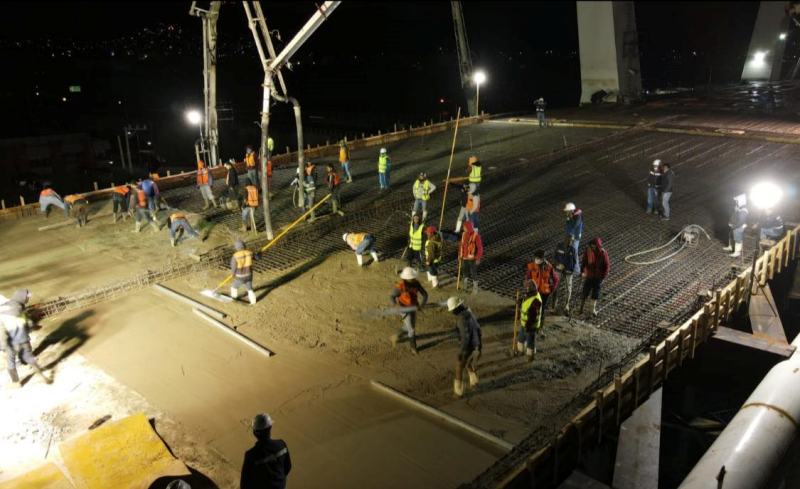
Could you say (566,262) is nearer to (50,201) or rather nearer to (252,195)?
(252,195)

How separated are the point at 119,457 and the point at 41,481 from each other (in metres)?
0.93

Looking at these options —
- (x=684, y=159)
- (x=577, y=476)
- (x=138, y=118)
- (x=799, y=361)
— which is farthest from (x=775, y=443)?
(x=138, y=118)

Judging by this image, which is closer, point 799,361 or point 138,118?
point 799,361

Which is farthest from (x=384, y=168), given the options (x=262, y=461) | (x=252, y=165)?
(x=262, y=461)

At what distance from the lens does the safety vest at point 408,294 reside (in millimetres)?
10422

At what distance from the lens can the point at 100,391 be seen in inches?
394

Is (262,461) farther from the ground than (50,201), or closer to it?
closer to it

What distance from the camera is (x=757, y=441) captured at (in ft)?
30.4

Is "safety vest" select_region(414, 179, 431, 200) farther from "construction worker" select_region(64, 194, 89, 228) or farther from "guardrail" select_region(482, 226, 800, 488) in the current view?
"construction worker" select_region(64, 194, 89, 228)

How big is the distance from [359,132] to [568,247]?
37.4m

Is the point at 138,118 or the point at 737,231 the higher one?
the point at 138,118

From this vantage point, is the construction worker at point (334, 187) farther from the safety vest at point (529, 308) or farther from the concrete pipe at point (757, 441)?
the concrete pipe at point (757, 441)

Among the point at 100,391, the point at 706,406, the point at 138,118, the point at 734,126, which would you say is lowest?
the point at 706,406

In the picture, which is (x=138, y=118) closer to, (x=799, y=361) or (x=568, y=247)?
(x=568, y=247)
